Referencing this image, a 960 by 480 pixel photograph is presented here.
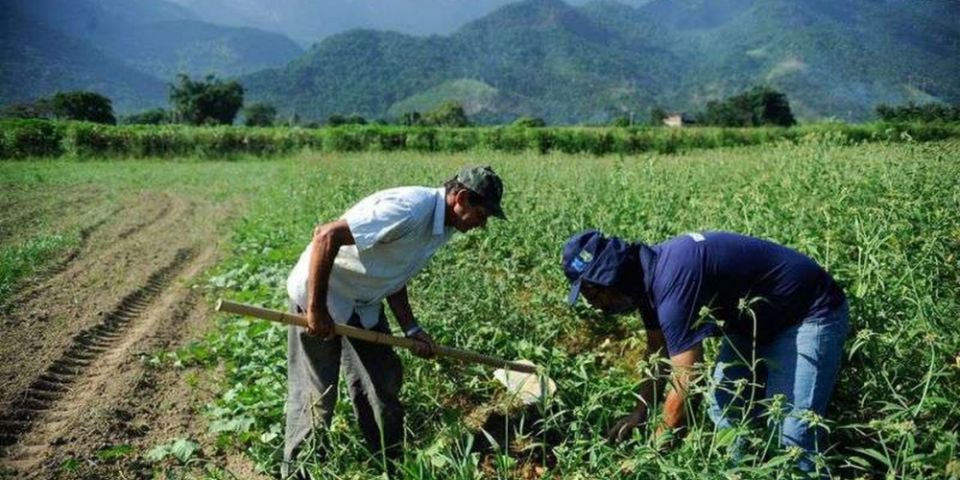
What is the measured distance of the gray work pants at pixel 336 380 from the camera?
3.21 metres

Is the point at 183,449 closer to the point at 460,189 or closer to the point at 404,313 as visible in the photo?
the point at 404,313

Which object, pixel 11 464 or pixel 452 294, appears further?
pixel 452 294

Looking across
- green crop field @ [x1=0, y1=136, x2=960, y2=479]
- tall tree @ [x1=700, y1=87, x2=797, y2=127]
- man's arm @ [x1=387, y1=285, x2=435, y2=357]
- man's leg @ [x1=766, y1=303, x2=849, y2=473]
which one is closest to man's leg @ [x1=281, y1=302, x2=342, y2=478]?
green crop field @ [x1=0, y1=136, x2=960, y2=479]

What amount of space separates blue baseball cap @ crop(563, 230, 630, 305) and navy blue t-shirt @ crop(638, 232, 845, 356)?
17 cm

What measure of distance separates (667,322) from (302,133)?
3209 cm

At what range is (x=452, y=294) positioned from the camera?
15.1 feet

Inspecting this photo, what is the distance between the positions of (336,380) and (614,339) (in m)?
2.14

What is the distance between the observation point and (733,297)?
2.77 meters

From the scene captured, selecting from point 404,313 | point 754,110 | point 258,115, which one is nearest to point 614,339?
point 404,313

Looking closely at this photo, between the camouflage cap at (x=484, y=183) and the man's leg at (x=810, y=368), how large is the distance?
4.79ft

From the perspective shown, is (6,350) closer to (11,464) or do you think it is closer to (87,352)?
(87,352)

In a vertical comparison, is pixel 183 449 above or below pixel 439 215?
below

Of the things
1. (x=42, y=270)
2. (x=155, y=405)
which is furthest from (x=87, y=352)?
(x=42, y=270)

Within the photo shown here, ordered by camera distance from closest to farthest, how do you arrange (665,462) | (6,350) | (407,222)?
(665,462) → (407,222) → (6,350)
